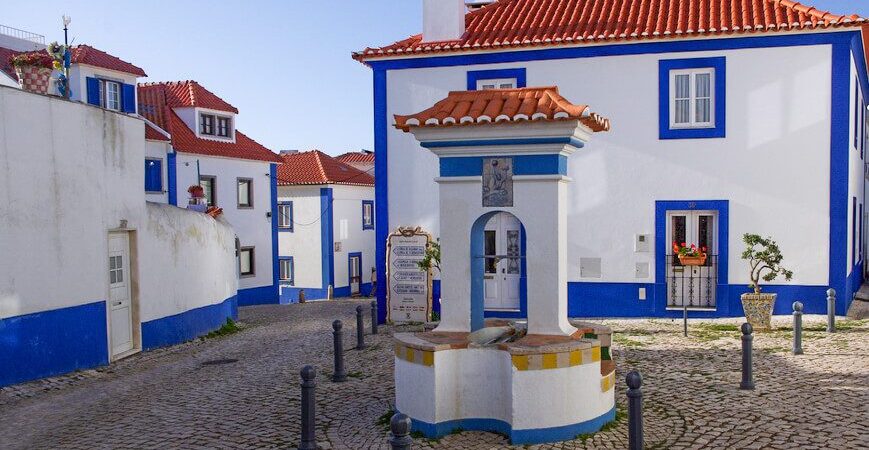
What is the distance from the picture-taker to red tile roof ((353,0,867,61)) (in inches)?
547

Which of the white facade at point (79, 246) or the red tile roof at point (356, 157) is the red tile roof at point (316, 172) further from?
the white facade at point (79, 246)

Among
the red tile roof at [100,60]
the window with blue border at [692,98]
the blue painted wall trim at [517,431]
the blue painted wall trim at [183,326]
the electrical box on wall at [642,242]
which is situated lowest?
the blue painted wall trim at [183,326]

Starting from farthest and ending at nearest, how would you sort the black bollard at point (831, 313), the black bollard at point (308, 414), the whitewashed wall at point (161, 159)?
the whitewashed wall at point (161, 159), the black bollard at point (831, 313), the black bollard at point (308, 414)

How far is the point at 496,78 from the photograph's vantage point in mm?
15289

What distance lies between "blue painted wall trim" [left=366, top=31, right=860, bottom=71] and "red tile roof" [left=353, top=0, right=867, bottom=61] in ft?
0.67

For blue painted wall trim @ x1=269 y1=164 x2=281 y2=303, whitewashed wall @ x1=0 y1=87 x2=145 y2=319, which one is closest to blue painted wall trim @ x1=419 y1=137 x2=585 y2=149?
whitewashed wall @ x1=0 y1=87 x2=145 y2=319

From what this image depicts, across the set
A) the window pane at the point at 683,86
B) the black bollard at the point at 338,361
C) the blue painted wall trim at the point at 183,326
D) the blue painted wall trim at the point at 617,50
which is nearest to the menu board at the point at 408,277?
the blue painted wall trim at the point at 617,50

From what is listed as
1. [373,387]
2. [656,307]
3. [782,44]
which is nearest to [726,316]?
[656,307]

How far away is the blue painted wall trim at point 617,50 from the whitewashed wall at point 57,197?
19.9 feet

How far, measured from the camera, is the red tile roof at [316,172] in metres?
34.6

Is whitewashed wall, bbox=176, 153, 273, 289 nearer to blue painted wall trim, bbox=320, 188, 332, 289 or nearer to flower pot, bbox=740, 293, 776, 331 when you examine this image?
blue painted wall trim, bbox=320, 188, 332, 289

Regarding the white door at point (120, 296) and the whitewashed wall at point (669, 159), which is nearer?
the white door at point (120, 296)

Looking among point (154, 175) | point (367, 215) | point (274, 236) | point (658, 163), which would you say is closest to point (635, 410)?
point (658, 163)

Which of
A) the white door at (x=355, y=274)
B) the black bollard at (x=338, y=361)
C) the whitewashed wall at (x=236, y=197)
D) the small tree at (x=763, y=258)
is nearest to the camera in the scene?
the black bollard at (x=338, y=361)
